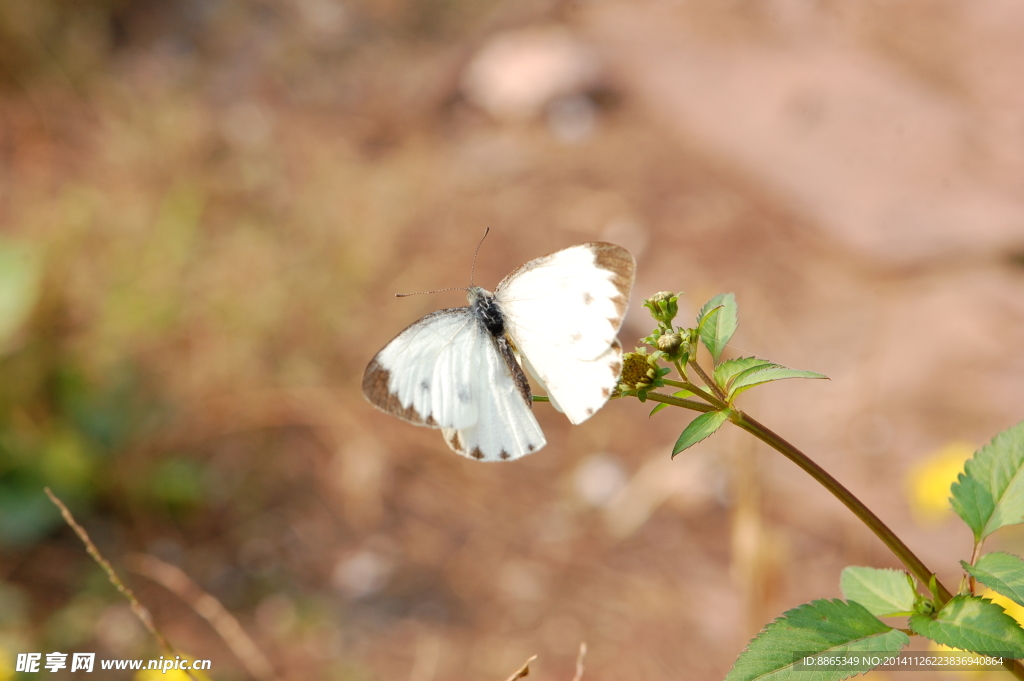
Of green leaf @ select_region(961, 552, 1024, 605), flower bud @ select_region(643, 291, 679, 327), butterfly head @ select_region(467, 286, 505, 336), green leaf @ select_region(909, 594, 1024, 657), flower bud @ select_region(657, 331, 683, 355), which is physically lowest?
green leaf @ select_region(909, 594, 1024, 657)

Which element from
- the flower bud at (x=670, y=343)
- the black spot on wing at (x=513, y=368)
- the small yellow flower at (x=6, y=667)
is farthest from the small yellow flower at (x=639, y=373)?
the small yellow flower at (x=6, y=667)

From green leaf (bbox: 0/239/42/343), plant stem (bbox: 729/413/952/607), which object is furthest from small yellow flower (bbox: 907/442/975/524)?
green leaf (bbox: 0/239/42/343)

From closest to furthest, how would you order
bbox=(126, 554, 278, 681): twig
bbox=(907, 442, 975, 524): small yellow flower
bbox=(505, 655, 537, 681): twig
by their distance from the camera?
bbox=(505, 655, 537, 681): twig → bbox=(126, 554, 278, 681): twig → bbox=(907, 442, 975, 524): small yellow flower

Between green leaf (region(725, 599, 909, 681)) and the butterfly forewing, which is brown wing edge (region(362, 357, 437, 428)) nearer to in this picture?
the butterfly forewing

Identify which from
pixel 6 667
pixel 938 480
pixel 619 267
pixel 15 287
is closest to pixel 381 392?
pixel 619 267

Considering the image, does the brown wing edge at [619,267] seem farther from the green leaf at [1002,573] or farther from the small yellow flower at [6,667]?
the small yellow flower at [6,667]

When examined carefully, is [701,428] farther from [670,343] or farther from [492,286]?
[492,286]

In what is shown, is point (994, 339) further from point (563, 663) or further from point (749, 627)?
point (563, 663)
